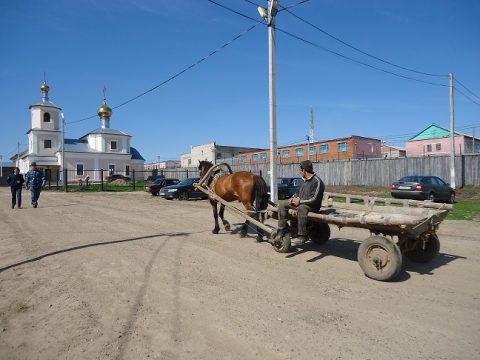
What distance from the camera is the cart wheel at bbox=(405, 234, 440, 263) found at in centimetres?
641

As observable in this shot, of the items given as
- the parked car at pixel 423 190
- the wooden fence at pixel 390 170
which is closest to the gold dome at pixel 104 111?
the wooden fence at pixel 390 170

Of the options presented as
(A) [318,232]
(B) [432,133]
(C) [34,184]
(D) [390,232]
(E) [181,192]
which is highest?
(B) [432,133]

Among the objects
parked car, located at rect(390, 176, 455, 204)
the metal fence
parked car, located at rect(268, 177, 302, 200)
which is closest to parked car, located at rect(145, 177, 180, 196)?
the metal fence

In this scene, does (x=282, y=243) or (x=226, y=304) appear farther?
(x=282, y=243)

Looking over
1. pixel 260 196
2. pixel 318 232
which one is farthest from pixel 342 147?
pixel 318 232

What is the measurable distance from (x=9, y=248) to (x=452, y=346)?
8347 millimetres

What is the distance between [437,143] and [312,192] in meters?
57.2

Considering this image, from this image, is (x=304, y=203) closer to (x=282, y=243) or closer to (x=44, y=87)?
(x=282, y=243)

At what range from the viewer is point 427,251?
21.3ft

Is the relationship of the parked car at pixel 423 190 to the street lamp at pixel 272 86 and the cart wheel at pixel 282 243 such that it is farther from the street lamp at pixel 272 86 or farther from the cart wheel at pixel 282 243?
the cart wheel at pixel 282 243

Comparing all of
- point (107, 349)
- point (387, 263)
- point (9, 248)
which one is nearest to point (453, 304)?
point (387, 263)

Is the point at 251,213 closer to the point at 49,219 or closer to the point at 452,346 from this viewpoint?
the point at 452,346

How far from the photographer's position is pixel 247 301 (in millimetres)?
4766

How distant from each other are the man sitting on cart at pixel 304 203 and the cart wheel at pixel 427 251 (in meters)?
1.94
